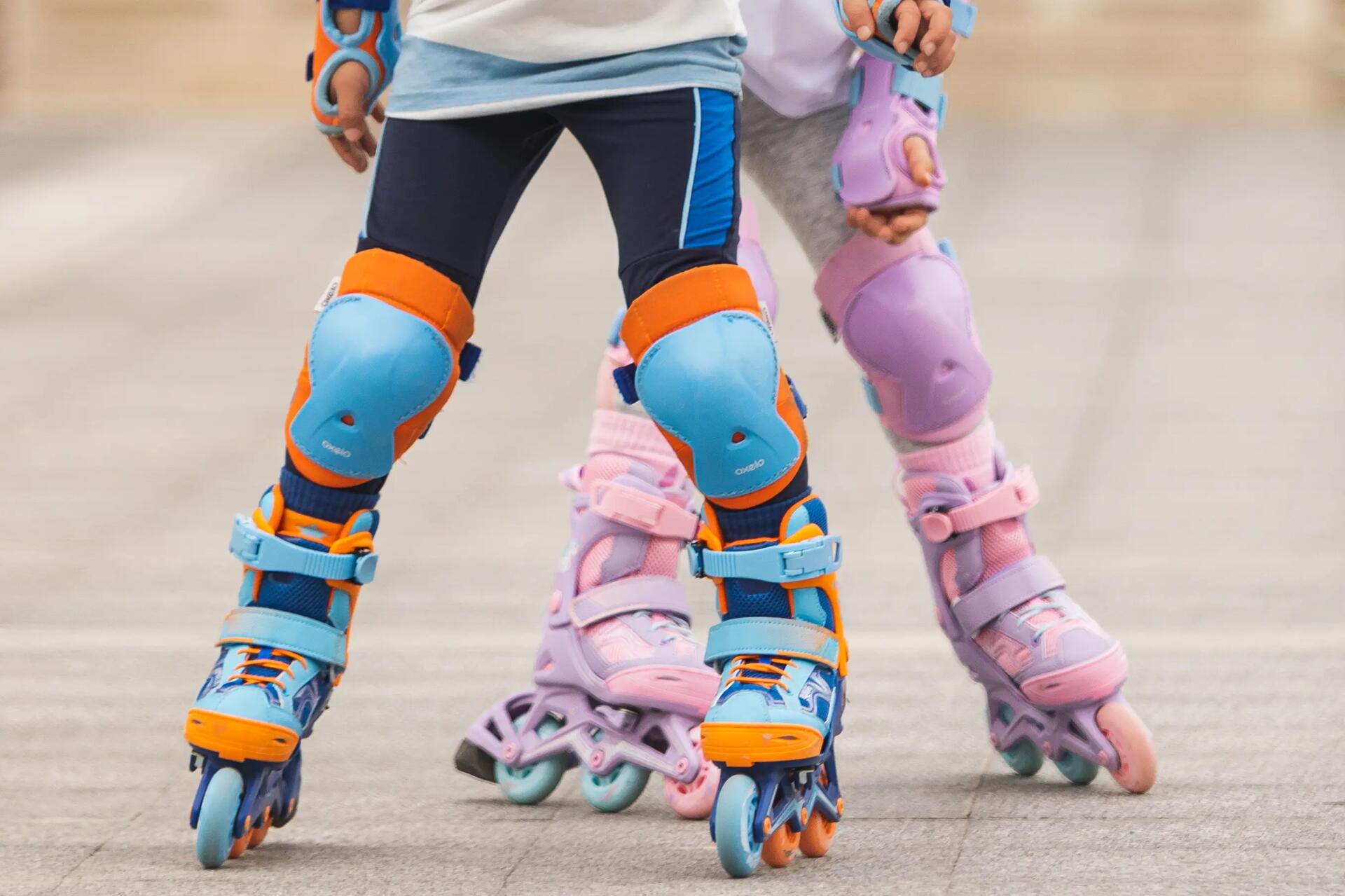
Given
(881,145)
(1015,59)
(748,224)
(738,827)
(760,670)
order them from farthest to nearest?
(1015,59) < (748,224) < (881,145) < (760,670) < (738,827)

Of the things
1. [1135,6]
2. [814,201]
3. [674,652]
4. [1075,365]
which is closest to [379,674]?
[674,652]

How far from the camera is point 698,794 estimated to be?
2477 millimetres

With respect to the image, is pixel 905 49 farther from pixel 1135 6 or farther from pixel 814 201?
pixel 1135 6

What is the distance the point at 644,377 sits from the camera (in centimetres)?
219

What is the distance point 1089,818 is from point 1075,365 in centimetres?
352

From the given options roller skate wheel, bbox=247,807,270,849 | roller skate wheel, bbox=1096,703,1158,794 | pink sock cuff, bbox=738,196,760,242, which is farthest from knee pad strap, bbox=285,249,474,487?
roller skate wheel, bbox=1096,703,1158,794

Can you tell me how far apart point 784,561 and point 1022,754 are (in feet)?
2.07

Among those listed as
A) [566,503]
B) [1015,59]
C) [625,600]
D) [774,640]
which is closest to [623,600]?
[625,600]

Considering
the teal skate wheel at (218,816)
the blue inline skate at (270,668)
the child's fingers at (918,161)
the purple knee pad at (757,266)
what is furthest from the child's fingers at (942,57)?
the teal skate wheel at (218,816)

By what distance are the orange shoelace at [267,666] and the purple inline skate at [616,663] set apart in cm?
41

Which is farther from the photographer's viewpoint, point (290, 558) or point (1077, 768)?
point (1077, 768)

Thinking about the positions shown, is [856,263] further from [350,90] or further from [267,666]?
[267,666]

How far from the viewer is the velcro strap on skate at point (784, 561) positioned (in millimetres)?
2209

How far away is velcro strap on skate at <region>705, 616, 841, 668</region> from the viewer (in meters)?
2.23
